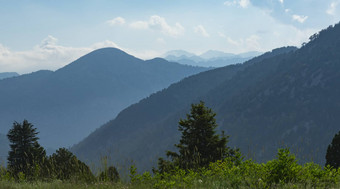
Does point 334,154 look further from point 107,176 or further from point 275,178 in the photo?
point 107,176

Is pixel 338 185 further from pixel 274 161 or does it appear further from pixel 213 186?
pixel 213 186

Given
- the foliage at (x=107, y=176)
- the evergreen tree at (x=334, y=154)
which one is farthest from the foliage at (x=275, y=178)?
the evergreen tree at (x=334, y=154)

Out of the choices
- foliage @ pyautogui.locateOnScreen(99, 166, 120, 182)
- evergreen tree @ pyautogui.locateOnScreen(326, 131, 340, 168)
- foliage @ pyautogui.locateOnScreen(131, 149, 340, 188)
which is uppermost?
foliage @ pyautogui.locateOnScreen(99, 166, 120, 182)

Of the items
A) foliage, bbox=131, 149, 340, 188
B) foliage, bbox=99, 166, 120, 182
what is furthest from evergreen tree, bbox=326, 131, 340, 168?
foliage, bbox=99, 166, 120, 182

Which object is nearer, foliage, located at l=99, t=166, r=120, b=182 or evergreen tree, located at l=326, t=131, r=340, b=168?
foliage, located at l=99, t=166, r=120, b=182

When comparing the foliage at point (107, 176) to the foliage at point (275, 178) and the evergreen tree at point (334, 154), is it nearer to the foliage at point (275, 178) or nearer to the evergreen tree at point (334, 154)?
the foliage at point (275, 178)

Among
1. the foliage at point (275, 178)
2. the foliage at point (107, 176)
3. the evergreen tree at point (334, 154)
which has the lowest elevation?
the evergreen tree at point (334, 154)

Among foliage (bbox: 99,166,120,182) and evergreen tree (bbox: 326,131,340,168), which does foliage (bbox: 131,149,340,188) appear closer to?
foliage (bbox: 99,166,120,182)

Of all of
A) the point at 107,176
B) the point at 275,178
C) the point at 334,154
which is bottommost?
the point at 334,154

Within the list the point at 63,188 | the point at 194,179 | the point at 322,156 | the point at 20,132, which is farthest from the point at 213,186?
the point at 322,156

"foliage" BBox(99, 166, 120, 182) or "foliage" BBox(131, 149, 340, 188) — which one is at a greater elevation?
"foliage" BBox(99, 166, 120, 182)

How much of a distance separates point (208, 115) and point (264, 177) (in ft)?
49.9

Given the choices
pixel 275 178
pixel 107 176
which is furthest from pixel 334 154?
pixel 107 176

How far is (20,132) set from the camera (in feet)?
98.8
